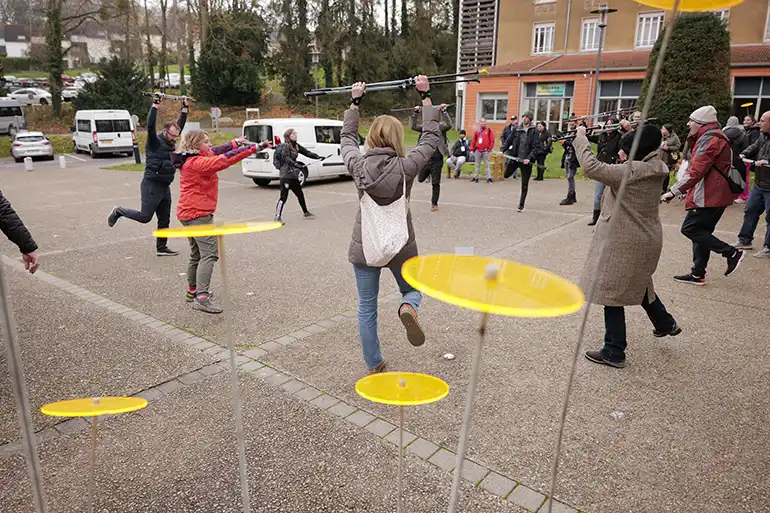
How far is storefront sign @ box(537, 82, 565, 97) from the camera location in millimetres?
29484

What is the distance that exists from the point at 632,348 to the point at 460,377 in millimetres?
1615

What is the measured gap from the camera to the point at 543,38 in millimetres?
32562

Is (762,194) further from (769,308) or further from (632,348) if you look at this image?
(632,348)

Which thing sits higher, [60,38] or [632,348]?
[60,38]

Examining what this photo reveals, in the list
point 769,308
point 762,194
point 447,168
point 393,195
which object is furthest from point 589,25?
point 393,195

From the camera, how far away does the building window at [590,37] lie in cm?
3036

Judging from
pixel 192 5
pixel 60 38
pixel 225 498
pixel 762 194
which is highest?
pixel 192 5

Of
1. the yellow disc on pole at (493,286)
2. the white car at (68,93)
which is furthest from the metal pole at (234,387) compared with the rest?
the white car at (68,93)

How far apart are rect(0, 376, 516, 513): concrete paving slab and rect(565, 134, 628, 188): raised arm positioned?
7.49 ft

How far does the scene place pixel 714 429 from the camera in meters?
3.31

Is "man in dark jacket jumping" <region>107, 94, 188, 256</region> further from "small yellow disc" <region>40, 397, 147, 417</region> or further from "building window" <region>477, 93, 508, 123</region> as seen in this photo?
"building window" <region>477, 93, 508, 123</region>

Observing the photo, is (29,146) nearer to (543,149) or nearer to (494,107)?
(543,149)

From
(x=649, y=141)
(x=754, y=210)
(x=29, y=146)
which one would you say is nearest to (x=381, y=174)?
(x=649, y=141)

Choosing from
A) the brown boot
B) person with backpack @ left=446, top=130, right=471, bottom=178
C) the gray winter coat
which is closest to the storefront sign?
person with backpack @ left=446, top=130, right=471, bottom=178
